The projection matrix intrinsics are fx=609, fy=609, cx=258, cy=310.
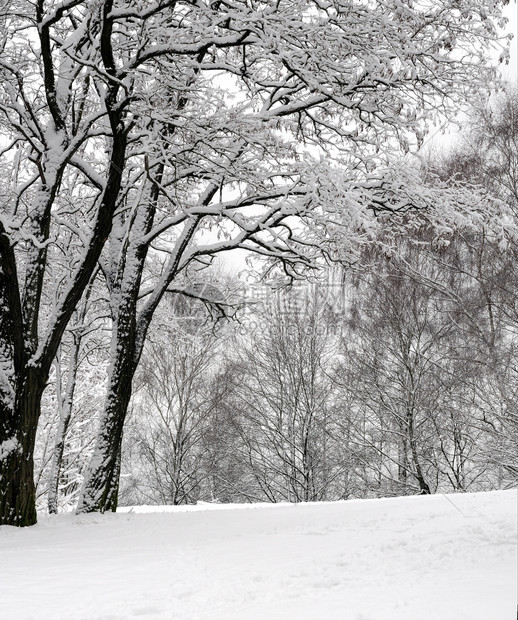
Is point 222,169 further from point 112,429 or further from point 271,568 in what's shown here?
point 271,568

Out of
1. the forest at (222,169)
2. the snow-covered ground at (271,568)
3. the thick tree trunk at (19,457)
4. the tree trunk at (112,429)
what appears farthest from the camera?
the tree trunk at (112,429)

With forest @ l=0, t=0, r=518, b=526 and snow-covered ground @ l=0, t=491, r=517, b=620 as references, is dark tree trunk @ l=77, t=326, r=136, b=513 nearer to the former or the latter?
forest @ l=0, t=0, r=518, b=526

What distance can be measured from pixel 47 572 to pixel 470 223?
5.56 m

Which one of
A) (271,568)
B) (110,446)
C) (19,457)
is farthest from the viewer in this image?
(110,446)

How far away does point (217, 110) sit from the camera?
6.82 m

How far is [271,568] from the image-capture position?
180 inches

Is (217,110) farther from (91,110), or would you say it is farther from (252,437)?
(252,437)

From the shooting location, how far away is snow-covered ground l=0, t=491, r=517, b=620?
3.49m

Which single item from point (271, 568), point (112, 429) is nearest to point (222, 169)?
point (112, 429)

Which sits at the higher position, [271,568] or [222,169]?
[222,169]

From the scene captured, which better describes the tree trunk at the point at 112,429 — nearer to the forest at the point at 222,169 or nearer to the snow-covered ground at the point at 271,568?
the forest at the point at 222,169

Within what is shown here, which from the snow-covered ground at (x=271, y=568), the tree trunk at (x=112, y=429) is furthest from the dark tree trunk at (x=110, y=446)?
the snow-covered ground at (x=271, y=568)

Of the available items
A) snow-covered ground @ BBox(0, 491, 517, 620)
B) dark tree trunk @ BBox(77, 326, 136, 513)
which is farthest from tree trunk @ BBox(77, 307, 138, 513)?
snow-covered ground @ BBox(0, 491, 517, 620)

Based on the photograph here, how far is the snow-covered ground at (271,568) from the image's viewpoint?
11.5 ft
